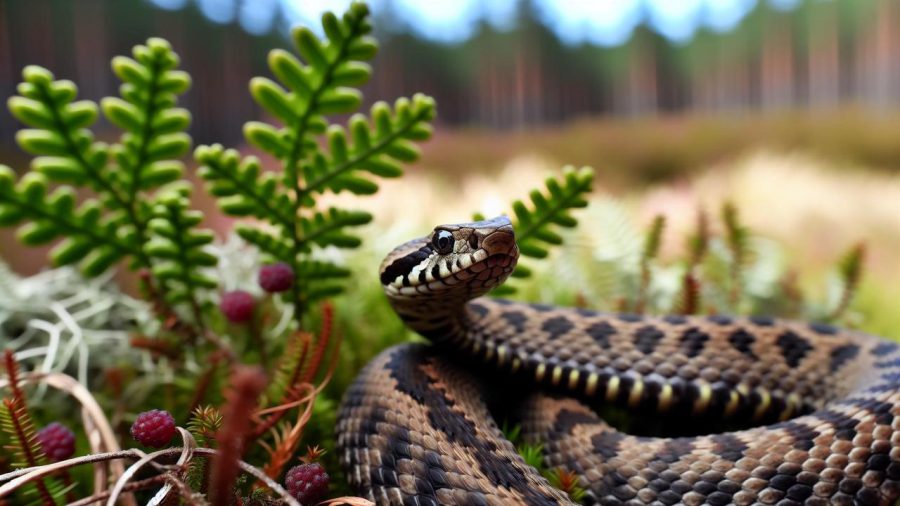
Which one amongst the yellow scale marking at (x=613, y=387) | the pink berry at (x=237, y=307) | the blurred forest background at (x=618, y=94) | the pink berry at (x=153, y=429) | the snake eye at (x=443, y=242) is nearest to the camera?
the pink berry at (x=153, y=429)

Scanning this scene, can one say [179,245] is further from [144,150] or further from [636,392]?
[636,392]

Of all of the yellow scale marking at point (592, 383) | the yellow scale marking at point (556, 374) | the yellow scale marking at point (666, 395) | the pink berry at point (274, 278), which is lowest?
the yellow scale marking at point (666, 395)

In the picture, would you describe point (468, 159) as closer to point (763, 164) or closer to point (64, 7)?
point (763, 164)

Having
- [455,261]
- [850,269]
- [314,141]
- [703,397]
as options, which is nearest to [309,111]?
[314,141]

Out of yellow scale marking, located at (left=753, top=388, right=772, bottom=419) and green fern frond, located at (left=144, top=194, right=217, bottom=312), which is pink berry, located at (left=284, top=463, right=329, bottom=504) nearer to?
green fern frond, located at (left=144, top=194, right=217, bottom=312)

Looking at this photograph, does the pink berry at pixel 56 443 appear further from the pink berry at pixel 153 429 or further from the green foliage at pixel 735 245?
the green foliage at pixel 735 245

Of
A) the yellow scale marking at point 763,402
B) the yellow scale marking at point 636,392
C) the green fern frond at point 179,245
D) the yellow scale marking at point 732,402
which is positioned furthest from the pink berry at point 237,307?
the yellow scale marking at point 763,402

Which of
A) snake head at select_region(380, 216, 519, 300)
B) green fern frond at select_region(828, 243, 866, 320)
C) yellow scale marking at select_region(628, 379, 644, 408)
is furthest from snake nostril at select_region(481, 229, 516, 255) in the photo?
green fern frond at select_region(828, 243, 866, 320)

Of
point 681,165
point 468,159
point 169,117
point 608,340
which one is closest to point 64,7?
point 468,159
